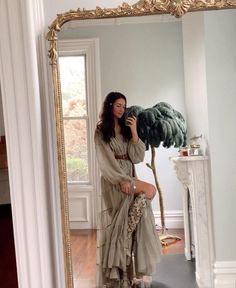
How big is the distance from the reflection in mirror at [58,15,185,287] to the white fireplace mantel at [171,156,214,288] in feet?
0.15

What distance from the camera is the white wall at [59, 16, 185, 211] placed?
4.59 feet

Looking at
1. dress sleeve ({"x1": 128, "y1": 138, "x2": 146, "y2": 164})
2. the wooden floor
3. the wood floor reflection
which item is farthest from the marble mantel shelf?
the wooden floor

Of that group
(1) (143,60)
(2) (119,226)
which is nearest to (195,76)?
(1) (143,60)

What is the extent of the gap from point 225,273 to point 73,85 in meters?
0.94

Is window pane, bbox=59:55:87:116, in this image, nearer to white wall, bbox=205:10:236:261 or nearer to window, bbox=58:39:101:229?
window, bbox=58:39:101:229

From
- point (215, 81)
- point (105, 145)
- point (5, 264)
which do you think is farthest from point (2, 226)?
point (215, 81)

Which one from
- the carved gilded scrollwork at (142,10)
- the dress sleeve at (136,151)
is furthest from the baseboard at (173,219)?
the carved gilded scrollwork at (142,10)

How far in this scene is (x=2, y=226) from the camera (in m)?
2.65

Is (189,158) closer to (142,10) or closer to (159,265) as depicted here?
(159,265)

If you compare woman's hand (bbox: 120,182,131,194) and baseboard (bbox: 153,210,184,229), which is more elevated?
woman's hand (bbox: 120,182,131,194)

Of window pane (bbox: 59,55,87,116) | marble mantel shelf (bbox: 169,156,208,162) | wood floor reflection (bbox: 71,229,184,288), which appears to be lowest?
wood floor reflection (bbox: 71,229,184,288)

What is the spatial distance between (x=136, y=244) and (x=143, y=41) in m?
0.78

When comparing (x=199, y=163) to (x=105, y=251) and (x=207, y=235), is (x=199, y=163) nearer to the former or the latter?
(x=207, y=235)

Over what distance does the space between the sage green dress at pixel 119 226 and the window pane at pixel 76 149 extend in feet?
0.18
